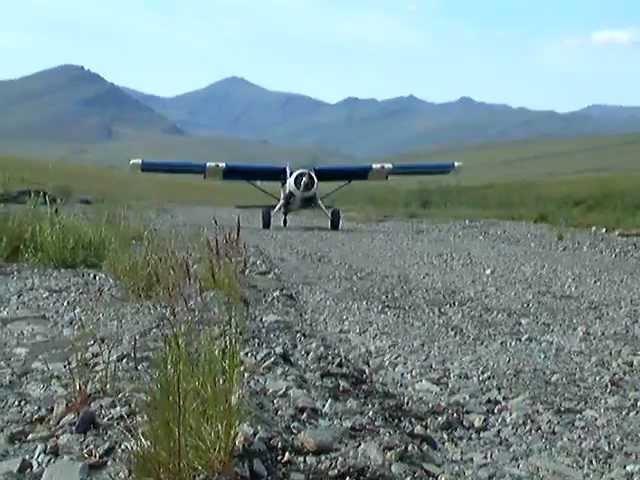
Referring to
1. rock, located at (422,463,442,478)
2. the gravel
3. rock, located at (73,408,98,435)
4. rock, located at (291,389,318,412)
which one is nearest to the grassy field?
the gravel

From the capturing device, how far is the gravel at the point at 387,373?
18.8 feet

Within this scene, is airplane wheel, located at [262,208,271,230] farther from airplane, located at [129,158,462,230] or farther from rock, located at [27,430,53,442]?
rock, located at [27,430,53,442]

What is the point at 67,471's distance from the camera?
16.9 ft

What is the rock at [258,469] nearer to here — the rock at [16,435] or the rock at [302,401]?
the rock at [302,401]

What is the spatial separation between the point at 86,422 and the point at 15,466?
0.52 meters

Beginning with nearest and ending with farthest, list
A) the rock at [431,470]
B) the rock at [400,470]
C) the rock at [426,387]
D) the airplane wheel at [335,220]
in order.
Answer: the rock at [400,470]
the rock at [431,470]
the rock at [426,387]
the airplane wheel at [335,220]

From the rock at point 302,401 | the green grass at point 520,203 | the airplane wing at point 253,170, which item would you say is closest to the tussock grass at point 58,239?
the rock at point 302,401

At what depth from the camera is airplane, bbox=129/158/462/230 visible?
89.4ft

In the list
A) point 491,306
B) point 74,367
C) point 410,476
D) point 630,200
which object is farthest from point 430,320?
point 630,200

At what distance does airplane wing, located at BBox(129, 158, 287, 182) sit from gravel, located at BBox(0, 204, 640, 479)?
46.2 feet

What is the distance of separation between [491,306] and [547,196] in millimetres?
38114

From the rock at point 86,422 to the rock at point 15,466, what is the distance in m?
0.37

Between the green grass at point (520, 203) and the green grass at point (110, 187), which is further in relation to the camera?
the green grass at point (110, 187)

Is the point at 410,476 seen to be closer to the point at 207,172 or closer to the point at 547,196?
the point at 207,172
